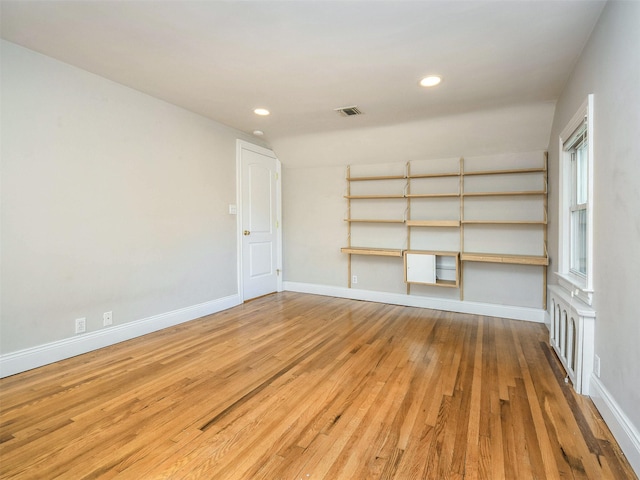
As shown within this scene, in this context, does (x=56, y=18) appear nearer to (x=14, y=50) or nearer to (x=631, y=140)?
(x=14, y=50)

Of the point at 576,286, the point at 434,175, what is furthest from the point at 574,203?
the point at 434,175

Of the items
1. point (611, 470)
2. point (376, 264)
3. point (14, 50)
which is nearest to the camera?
point (611, 470)

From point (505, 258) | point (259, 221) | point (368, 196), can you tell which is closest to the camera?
point (505, 258)

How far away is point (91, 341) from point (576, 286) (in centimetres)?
389

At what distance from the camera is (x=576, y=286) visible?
231cm

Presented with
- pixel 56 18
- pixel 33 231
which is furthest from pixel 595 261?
pixel 33 231

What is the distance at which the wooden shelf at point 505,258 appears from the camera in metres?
3.51

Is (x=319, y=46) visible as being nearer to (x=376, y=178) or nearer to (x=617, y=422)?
(x=376, y=178)

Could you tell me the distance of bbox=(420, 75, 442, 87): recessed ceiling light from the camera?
2.72 metres

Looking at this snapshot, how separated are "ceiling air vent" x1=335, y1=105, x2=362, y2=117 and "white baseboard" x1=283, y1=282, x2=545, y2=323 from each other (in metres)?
2.47

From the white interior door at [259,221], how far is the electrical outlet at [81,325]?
6.51 feet

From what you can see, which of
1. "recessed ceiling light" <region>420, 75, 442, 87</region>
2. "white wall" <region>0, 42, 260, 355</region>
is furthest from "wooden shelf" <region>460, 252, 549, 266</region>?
"white wall" <region>0, 42, 260, 355</region>

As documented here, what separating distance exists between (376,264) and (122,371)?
3.34 meters

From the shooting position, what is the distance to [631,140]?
1.56 metres
